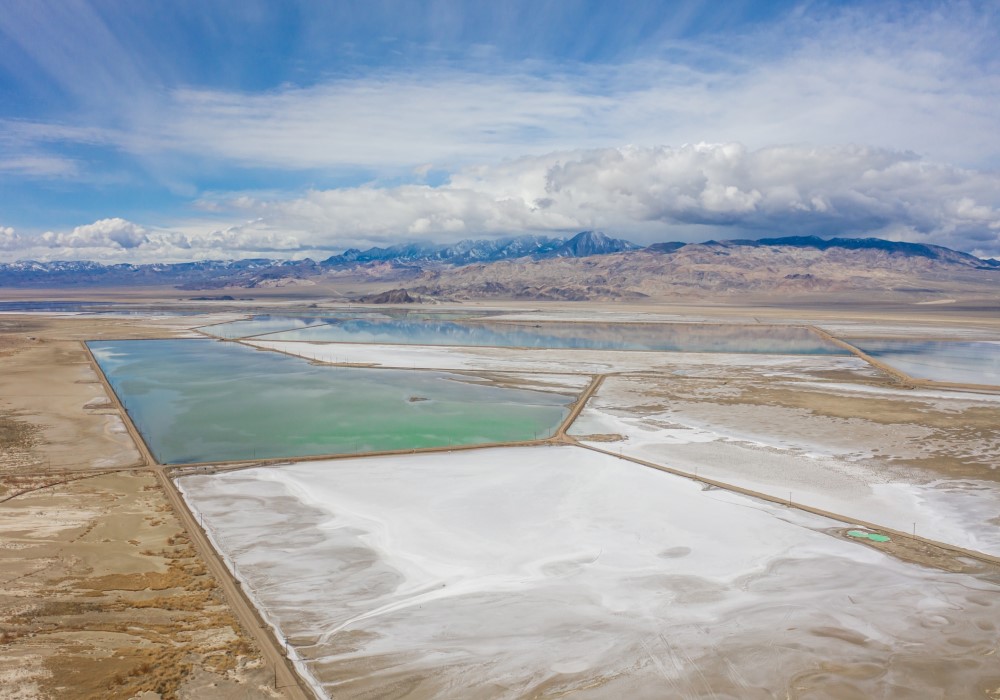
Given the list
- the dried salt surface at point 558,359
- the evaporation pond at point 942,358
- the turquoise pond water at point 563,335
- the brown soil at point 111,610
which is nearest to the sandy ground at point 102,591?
the brown soil at point 111,610

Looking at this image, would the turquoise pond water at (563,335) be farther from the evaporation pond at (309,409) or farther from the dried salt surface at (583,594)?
the dried salt surface at (583,594)

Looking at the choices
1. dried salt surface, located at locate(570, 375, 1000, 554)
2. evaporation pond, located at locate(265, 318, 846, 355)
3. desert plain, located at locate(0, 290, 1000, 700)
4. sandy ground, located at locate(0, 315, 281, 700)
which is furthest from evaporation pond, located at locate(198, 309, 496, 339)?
dried salt surface, located at locate(570, 375, 1000, 554)

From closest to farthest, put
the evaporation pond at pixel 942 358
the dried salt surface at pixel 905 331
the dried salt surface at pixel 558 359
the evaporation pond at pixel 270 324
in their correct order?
1. the evaporation pond at pixel 942 358
2. the dried salt surface at pixel 558 359
3. the dried salt surface at pixel 905 331
4. the evaporation pond at pixel 270 324

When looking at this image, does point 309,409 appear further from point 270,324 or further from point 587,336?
point 270,324

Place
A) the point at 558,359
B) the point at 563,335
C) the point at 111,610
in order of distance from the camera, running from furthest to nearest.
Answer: the point at 563,335, the point at 558,359, the point at 111,610

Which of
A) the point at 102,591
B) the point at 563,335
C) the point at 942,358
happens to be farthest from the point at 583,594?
the point at 563,335
